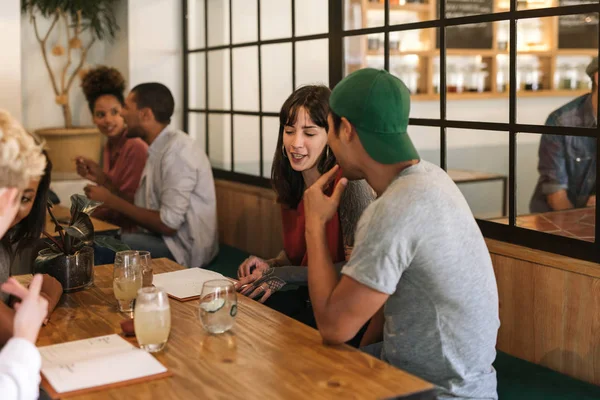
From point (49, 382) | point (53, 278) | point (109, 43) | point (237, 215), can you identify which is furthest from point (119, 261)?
point (109, 43)

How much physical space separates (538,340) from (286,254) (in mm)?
887

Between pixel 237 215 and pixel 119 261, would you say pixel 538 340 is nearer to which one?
pixel 119 261

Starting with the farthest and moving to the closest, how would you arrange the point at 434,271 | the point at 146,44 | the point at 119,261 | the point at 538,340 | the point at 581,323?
1. the point at 146,44
2. the point at 538,340
3. the point at 581,323
4. the point at 119,261
5. the point at 434,271

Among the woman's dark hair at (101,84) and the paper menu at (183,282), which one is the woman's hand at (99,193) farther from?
the paper menu at (183,282)

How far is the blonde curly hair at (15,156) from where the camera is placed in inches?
53.6

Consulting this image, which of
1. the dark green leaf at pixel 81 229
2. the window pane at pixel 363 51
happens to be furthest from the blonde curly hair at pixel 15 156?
the window pane at pixel 363 51

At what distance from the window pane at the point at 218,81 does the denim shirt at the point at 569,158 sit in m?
1.93

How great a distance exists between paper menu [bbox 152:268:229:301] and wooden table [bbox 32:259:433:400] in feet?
0.29

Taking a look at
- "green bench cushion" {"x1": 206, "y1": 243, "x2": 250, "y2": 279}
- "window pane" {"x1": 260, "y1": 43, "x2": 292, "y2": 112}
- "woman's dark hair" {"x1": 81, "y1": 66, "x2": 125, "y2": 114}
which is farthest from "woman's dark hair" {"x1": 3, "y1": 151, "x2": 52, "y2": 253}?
"woman's dark hair" {"x1": 81, "y1": 66, "x2": 125, "y2": 114}

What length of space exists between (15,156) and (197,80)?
152 inches

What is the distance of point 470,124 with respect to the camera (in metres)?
2.86

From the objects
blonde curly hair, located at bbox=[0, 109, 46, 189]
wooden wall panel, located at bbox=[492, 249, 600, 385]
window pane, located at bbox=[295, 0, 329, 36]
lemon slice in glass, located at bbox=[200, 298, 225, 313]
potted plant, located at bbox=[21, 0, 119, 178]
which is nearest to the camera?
blonde curly hair, located at bbox=[0, 109, 46, 189]

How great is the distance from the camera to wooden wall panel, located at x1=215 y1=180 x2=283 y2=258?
13.6 ft

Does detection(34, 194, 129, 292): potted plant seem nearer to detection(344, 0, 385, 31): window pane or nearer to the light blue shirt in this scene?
the light blue shirt
